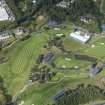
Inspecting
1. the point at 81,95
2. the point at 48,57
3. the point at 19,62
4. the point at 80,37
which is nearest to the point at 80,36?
the point at 80,37

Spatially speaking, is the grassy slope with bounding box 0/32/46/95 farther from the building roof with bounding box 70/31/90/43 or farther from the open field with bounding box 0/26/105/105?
the building roof with bounding box 70/31/90/43

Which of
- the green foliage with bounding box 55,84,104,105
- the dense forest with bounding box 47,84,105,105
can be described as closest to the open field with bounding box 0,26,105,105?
the dense forest with bounding box 47,84,105,105

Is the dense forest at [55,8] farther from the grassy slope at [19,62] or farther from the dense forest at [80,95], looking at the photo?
the dense forest at [80,95]

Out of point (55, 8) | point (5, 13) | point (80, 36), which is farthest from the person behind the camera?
point (5, 13)

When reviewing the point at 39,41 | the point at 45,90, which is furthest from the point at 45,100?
the point at 39,41

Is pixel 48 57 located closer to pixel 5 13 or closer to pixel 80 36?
pixel 80 36

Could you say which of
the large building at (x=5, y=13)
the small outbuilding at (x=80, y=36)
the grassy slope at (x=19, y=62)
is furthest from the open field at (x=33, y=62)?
the large building at (x=5, y=13)
